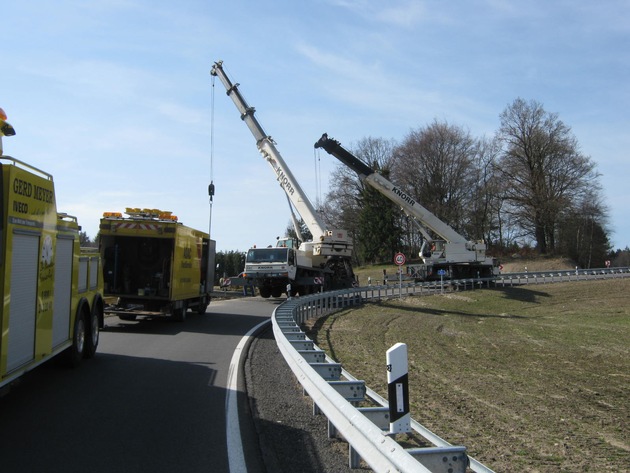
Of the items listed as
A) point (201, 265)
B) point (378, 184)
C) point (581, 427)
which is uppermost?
point (378, 184)

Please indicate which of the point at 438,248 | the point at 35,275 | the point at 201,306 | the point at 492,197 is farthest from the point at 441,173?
the point at 35,275

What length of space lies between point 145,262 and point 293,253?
13221 mm

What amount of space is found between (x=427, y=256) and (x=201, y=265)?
70.1ft

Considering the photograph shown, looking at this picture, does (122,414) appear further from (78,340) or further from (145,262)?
(145,262)

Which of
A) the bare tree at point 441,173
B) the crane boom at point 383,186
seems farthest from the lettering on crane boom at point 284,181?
the bare tree at point 441,173

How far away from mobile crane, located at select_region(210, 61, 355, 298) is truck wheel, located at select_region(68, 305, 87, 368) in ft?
62.1

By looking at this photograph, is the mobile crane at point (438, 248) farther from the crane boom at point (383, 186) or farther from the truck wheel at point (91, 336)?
the truck wheel at point (91, 336)

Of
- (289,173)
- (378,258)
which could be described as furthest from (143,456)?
(378,258)

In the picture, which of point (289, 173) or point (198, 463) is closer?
point (198, 463)

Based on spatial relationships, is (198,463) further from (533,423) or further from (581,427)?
(581,427)

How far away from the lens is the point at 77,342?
31.9ft

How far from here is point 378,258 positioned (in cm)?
7375

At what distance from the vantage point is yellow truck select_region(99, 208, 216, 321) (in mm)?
16562

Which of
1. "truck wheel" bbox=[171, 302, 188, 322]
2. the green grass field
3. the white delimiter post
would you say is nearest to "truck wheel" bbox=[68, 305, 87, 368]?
the green grass field
